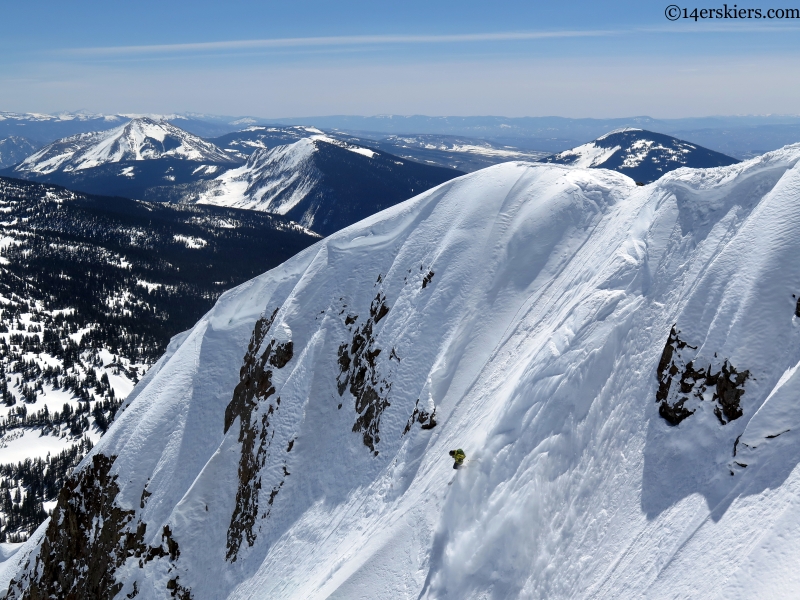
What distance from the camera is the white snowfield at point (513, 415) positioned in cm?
1667

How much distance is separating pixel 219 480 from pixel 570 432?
29418mm

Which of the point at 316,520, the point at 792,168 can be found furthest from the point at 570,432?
the point at 316,520

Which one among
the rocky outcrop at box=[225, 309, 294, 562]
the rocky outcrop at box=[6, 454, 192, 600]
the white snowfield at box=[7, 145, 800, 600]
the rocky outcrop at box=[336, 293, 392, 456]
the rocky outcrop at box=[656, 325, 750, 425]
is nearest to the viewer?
the white snowfield at box=[7, 145, 800, 600]

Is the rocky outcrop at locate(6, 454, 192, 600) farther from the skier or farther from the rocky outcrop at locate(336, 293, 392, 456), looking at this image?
the skier

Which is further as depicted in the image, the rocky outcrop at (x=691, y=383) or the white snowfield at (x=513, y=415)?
the rocky outcrop at (x=691, y=383)

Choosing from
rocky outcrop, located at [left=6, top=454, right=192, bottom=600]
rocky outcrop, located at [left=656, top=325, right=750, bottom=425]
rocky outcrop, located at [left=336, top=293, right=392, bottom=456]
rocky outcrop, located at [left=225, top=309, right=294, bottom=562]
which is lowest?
rocky outcrop, located at [left=6, top=454, right=192, bottom=600]

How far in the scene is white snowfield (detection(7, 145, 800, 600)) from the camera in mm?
16672

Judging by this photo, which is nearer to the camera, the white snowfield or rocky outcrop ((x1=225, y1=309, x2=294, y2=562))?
the white snowfield

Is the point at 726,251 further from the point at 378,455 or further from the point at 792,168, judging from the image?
the point at 378,455

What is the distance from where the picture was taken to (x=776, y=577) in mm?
12789

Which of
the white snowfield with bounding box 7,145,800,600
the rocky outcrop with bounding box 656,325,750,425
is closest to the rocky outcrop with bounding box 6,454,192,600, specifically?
the white snowfield with bounding box 7,145,800,600

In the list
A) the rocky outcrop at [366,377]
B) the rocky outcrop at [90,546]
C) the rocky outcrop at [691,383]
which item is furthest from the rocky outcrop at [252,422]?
the rocky outcrop at [691,383]

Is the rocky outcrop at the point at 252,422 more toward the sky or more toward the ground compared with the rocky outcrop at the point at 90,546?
more toward the sky

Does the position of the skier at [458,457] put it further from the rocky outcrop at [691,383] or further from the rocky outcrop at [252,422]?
the rocky outcrop at [252,422]
